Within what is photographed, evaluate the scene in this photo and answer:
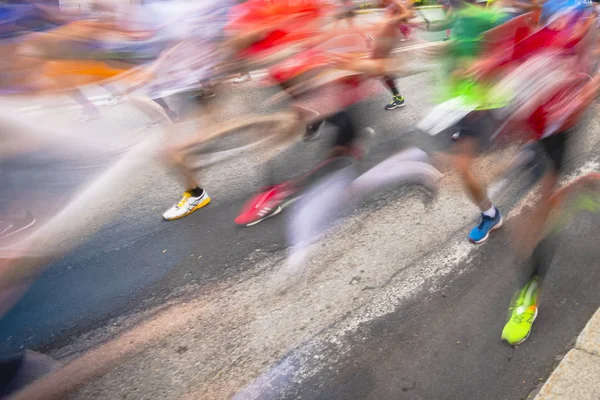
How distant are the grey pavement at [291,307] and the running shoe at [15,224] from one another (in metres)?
0.17

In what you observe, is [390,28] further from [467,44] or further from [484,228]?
[484,228]

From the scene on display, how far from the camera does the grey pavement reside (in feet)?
8.14

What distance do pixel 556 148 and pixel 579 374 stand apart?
3.72 ft

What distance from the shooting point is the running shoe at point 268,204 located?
3.55 meters

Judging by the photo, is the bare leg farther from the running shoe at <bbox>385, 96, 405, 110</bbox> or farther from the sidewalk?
the running shoe at <bbox>385, 96, 405, 110</bbox>

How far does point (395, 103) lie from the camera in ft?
21.0

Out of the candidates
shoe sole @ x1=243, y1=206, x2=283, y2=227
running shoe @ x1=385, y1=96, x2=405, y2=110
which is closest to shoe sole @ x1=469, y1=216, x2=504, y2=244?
shoe sole @ x1=243, y1=206, x2=283, y2=227

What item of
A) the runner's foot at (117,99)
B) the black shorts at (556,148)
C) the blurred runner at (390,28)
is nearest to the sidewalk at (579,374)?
the black shorts at (556,148)

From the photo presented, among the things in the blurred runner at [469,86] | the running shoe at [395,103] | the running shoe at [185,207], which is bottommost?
the running shoe at [395,103]

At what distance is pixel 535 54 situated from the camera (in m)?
2.29

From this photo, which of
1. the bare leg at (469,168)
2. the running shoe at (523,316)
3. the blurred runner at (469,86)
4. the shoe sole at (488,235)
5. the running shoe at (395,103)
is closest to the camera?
the blurred runner at (469,86)

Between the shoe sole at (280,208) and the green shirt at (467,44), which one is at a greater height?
the green shirt at (467,44)

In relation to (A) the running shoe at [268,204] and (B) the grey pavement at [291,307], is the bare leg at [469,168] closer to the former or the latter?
(B) the grey pavement at [291,307]

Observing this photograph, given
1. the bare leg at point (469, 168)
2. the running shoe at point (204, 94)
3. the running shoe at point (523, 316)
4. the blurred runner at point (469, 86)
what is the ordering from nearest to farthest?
the running shoe at point (204, 94), the blurred runner at point (469, 86), the running shoe at point (523, 316), the bare leg at point (469, 168)
